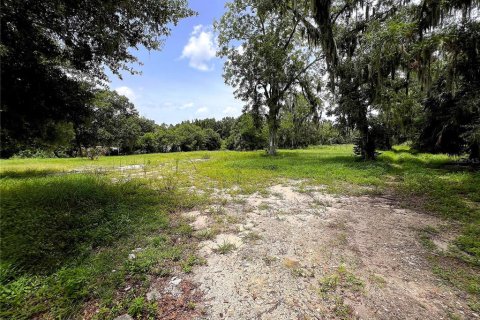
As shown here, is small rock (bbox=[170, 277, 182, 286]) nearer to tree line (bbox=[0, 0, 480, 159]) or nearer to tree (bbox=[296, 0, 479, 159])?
tree line (bbox=[0, 0, 480, 159])

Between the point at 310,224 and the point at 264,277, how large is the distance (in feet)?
6.56

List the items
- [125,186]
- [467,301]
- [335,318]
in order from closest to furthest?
[335,318], [467,301], [125,186]

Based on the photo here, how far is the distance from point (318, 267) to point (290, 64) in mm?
18749

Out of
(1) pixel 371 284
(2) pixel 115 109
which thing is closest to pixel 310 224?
(1) pixel 371 284

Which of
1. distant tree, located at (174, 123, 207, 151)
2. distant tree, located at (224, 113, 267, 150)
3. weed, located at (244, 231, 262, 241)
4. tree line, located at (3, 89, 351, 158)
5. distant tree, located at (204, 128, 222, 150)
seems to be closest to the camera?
weed, located at (244, 231, 262, 241)

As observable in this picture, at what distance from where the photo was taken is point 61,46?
18.8 ft

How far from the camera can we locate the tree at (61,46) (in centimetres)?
470

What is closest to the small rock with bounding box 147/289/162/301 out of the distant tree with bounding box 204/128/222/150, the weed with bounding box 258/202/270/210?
the weed with bounding box 258/202/270/210

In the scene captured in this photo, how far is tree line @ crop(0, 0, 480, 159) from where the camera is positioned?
520cm

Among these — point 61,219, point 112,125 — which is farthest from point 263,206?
point 112,125

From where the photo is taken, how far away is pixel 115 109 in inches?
1581

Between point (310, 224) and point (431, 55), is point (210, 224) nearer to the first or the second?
point (310, 224)

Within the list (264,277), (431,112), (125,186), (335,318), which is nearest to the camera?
(335,318)

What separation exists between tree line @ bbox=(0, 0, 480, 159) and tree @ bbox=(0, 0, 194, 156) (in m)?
0.03
